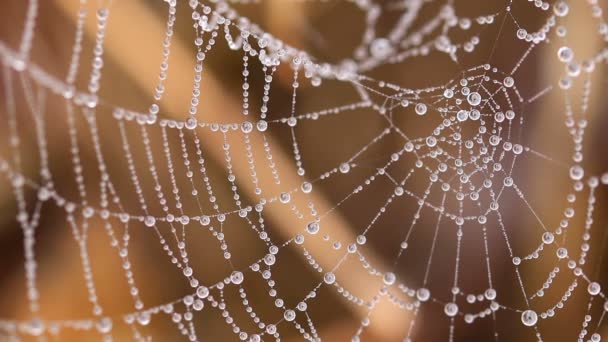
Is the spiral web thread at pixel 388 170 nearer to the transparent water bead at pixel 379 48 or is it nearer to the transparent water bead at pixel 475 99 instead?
the transparent water bead at pixel 475 99

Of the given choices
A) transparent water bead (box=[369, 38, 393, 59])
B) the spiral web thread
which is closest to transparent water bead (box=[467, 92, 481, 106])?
the spiral web thread

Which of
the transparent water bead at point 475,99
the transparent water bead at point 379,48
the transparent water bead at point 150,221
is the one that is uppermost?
the transparent water bead at point 379,48

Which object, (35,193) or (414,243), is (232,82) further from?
(414,243)

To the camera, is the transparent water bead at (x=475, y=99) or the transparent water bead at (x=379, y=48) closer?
the transparent water bead at (x=379, y=48)

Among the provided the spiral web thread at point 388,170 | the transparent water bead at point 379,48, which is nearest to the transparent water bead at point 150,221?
the spiral web thread at point 388,170

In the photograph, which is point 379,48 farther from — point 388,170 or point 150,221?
point 388,170

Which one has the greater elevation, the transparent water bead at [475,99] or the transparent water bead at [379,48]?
the transparent water bead at [379,48]

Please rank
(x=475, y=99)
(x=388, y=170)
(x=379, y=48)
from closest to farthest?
1. (x=379, y=48)
2. (x=475, y=99)
3. (x=388, y=170)

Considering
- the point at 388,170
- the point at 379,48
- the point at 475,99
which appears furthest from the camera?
the point at 388,170

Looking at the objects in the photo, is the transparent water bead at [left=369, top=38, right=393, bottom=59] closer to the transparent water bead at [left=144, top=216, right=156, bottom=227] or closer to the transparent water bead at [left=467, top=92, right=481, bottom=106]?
the transparent water bead at [left=467, top=92, right=481, bottom=106]

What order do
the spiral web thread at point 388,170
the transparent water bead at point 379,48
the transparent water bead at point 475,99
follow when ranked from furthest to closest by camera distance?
the spiral web thread at point 388,170
the transparent water bead at point 475,99
the transparent water bead at point 379,48

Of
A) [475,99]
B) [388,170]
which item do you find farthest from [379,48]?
[388,170]
